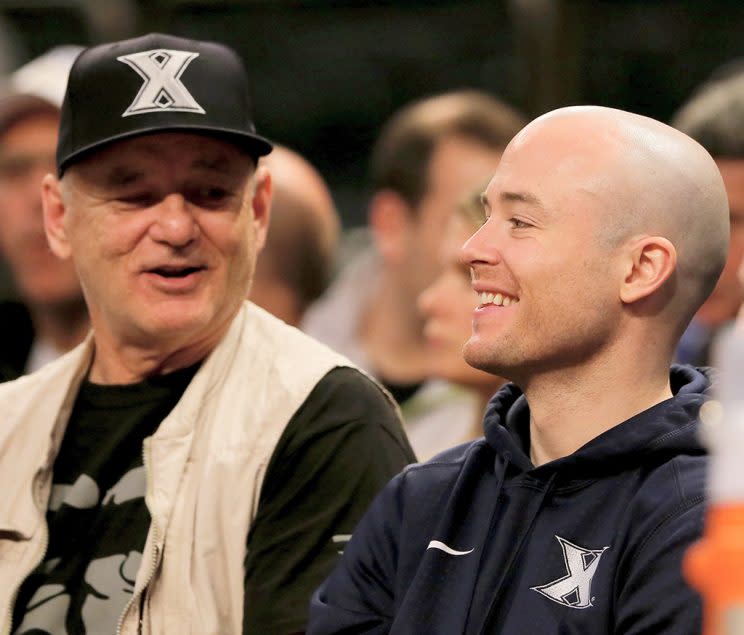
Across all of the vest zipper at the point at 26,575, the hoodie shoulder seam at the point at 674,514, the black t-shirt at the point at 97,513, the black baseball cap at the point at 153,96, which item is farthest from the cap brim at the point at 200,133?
the hoodie shoulder seam at the point at 674,514

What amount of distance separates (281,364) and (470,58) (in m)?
2.82

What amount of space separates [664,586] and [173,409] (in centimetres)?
96

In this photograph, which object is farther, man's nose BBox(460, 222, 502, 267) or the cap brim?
the cap brim

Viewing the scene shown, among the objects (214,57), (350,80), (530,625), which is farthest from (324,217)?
(530,625)

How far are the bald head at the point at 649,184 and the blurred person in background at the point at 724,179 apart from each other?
1.43 metres

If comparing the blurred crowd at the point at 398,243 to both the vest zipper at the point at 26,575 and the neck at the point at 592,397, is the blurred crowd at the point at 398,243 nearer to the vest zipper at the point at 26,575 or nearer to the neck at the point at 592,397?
the vest zipper at the point at 26,575

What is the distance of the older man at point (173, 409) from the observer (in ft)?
6.75

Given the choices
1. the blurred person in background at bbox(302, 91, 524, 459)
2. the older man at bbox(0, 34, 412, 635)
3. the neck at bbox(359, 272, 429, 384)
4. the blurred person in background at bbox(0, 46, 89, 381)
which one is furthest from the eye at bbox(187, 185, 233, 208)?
the neck at bbox(359, 272, 429, 384)

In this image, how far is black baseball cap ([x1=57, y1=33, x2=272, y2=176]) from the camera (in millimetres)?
2180

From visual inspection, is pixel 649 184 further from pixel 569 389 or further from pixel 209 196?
pixel 209 196

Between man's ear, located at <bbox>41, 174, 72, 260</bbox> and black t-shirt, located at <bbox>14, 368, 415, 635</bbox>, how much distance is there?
13.2 inches

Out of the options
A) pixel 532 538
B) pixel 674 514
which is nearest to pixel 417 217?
pixel 532 538

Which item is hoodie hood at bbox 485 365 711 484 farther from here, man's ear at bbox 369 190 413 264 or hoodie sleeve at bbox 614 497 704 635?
man's ear at bbox 369 190 413 264

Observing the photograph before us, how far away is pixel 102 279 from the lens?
2.25 metres
